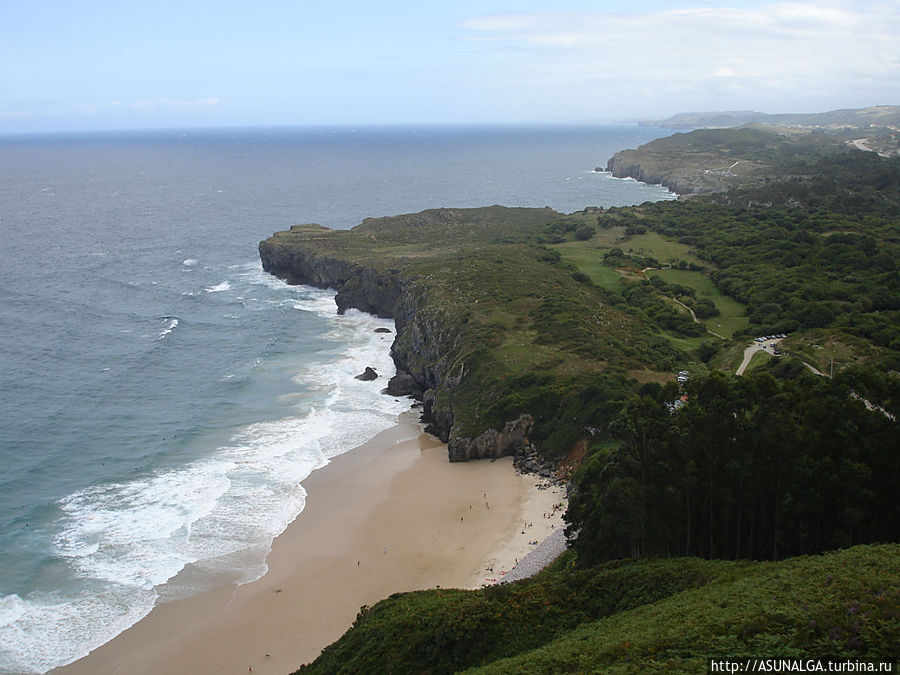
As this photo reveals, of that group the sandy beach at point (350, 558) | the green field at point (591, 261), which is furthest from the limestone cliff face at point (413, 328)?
the green field at point (591, 261)

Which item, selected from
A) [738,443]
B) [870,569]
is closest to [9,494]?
[738,443]

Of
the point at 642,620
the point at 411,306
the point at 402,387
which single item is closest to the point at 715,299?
the point at 411,306

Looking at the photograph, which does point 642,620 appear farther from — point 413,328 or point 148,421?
point 413,328

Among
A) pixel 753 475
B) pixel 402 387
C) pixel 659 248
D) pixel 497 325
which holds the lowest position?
pixel 402 387

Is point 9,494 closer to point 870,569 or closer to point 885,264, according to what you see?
point 870,569

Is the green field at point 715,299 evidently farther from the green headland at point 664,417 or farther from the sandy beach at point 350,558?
the sandy beach at point 350,558

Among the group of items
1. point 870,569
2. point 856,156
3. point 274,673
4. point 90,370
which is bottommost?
point 274,673

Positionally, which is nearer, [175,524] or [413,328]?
[175,524]
